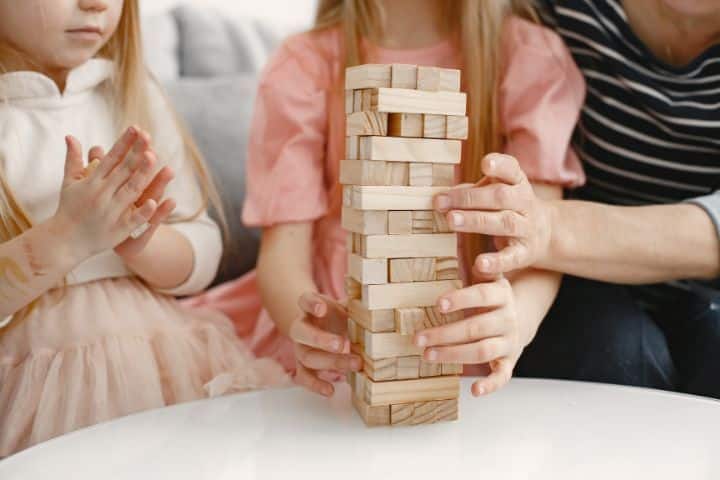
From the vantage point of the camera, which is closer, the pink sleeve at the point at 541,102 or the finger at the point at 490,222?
the finger at the point at 490,222

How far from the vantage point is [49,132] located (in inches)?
32.6

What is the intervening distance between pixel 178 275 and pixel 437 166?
1.41 feet

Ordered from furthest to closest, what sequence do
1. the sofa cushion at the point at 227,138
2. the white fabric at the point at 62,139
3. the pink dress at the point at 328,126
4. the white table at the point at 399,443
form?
the sofa cushion at the point at 227,138, the pink dress at the point at 328,126, the white fabric at the point at 62,139, the white table at the point at 399,443

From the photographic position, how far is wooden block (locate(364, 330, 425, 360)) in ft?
2.05

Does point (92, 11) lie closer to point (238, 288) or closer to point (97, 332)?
point (97, 332)

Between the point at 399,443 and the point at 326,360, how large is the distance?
0.12 m

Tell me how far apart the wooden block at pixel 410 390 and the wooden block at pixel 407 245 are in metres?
0.11

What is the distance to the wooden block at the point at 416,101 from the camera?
0.60 meters

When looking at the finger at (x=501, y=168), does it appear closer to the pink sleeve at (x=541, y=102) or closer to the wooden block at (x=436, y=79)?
the wooden block at (x=436, y=79)

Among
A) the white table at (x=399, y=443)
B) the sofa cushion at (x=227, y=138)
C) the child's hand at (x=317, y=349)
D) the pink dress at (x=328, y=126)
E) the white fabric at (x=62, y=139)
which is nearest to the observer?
the white table at (x=399, y=443)

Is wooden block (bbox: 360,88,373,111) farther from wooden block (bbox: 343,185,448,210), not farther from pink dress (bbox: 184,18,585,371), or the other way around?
pink dress (bbox: 184,18,585,371)

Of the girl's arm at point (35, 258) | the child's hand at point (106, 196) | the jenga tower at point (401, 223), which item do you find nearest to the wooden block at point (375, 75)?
the jenga tower at point (401, 223)

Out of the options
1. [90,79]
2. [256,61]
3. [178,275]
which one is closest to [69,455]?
[178,275]

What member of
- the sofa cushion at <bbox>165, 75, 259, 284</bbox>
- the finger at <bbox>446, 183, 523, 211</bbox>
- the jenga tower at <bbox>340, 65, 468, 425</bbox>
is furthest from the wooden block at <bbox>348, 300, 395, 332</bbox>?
the sofa cushion at <bbox>165, 75, 259, 284</bbox>
